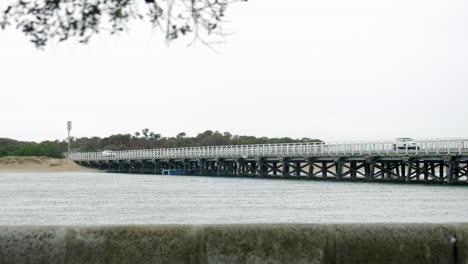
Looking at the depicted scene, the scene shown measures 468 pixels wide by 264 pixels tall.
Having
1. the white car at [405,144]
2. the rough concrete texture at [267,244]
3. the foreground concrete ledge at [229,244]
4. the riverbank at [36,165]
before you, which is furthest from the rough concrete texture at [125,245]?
the riverbank at [36,165]

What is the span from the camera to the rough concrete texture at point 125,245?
16.7ft

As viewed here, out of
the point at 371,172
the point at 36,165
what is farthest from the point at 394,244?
the point at 36,165

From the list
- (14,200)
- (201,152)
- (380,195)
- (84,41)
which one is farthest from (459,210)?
(201,152)

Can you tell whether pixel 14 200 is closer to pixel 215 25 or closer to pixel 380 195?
pixel 380 195

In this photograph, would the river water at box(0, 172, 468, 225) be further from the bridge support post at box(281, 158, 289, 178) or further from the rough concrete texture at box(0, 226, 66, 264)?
the bridge support post at box(281, 158, 289, 178)

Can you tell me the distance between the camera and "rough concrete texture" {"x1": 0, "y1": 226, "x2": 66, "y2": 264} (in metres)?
4.95

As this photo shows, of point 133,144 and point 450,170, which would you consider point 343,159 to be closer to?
point 450,170

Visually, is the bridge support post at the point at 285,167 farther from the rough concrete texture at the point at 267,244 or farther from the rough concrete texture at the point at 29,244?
the rough concrete texture at the point at 29,244

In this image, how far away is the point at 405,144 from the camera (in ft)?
184

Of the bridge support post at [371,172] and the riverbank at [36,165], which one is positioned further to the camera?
the riverbank at [36,165]

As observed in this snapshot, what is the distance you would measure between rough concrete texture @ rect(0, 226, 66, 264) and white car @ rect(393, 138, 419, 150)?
52090mm

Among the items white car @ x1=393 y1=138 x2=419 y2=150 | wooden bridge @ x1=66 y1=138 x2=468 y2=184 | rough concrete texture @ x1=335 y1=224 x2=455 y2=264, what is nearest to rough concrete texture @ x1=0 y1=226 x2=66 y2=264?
rough concrete texture @ x1=335 y1=224 x2=455 y2=264

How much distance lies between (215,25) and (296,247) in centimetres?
225

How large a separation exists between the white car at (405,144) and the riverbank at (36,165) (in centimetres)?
7740
